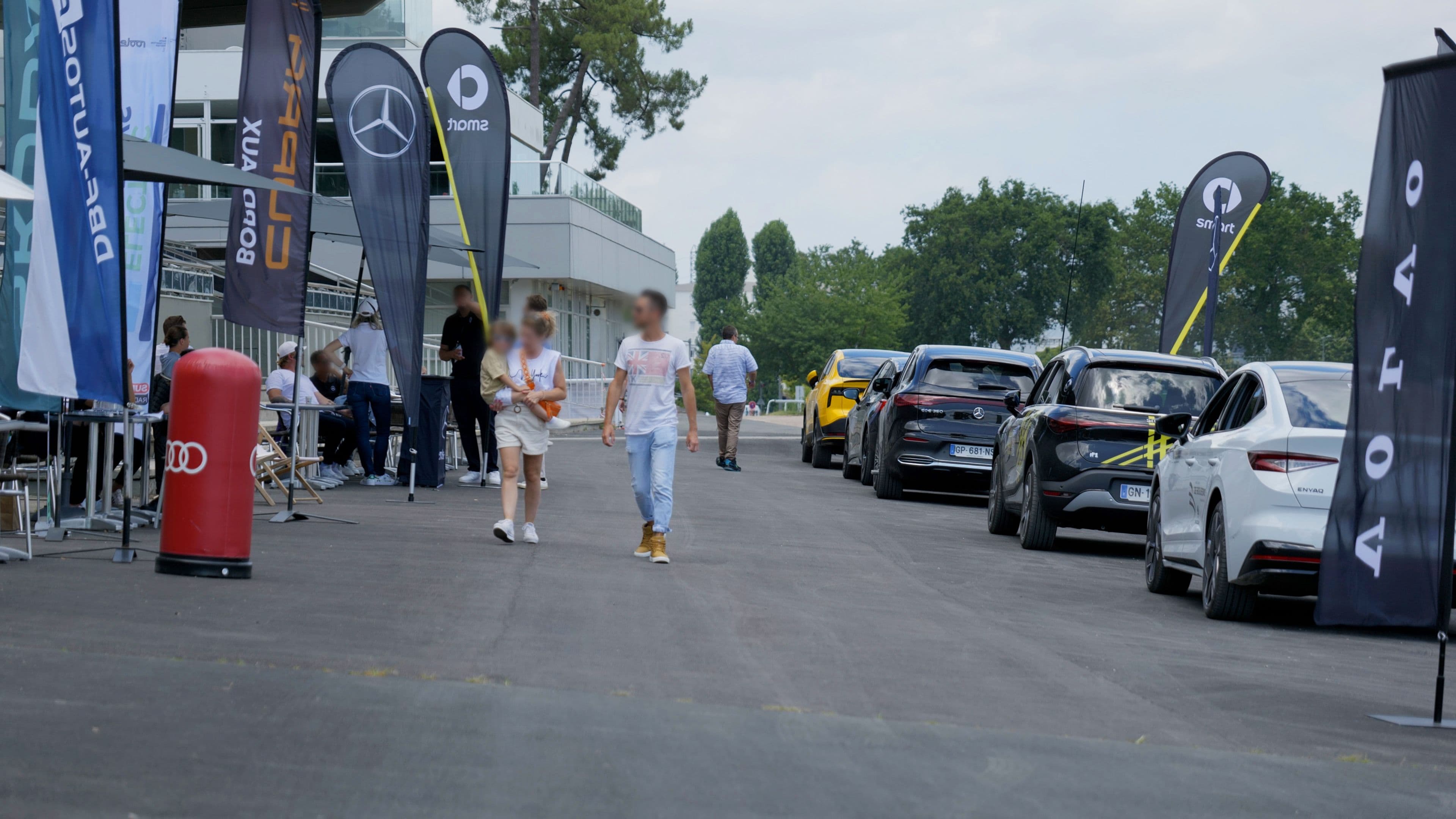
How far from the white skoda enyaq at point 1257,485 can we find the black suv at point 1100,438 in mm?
1688

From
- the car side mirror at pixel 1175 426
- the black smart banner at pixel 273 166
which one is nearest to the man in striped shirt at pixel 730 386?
the black smart banner at pixel 273 166

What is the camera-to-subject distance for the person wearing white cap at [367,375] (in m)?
16.9

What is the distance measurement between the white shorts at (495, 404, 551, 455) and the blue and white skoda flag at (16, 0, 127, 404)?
10.2ft

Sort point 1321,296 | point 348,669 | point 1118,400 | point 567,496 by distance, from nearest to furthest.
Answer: point 348,669 → point 1118,400 → point 567,496 → point 1321,296

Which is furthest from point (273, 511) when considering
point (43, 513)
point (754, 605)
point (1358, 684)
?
point (1358, 684)

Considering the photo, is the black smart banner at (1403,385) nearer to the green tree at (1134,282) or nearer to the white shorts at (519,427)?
the white shorts at (519,427)

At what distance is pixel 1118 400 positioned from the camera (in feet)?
43.2

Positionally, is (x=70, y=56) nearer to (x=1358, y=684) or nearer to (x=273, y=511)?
(x=273, y=511)

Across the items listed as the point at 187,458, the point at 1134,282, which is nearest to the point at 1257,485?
the point at 187,458

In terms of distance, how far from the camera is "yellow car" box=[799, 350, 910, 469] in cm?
2528

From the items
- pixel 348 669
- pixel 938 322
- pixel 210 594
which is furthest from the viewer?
pixel 938 322

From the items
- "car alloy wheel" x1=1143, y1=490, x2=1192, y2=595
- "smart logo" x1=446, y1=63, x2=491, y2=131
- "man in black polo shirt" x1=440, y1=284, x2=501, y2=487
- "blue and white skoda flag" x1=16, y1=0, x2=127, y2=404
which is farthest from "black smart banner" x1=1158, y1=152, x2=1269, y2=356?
"blue and white skoda flag" x1=16, y1=0, x2=127, y2=404

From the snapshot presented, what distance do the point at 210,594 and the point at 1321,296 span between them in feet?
291

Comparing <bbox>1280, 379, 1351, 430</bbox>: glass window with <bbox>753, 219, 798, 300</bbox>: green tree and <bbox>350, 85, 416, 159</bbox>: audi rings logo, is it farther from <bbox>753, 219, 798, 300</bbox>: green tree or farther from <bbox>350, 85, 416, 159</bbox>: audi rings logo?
<bbox>753, 219, 798, 300</bbox>: green tree
